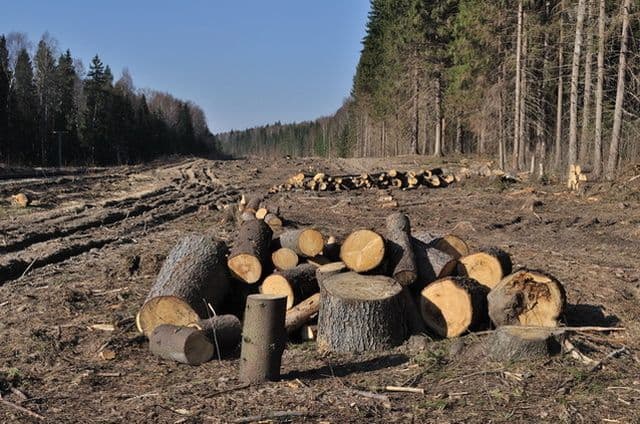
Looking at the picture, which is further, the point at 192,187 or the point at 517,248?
the point at 192,187

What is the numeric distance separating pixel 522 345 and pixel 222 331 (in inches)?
109

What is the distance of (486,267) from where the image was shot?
22.0ft

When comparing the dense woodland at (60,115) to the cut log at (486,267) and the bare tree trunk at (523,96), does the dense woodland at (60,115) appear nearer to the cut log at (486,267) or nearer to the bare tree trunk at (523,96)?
the bare tree trunk at (523,96)

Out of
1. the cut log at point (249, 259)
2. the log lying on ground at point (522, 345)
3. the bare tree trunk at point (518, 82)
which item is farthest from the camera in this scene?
the bare tree trunk at point (518, 82)

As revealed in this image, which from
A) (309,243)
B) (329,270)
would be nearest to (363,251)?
(329,270)

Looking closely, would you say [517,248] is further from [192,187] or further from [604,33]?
[192,187]

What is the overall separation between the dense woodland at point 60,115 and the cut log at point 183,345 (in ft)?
155

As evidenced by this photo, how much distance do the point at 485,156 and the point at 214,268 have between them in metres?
33.4

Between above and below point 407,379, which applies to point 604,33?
above

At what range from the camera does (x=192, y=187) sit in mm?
26812

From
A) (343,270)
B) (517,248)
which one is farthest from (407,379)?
(517,248)

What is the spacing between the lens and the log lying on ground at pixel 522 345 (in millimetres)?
5125

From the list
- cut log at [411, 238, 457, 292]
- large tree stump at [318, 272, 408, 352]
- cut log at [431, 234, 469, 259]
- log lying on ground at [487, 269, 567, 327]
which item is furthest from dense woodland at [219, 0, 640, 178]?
large tree stump at [318, 272, 408, 352]

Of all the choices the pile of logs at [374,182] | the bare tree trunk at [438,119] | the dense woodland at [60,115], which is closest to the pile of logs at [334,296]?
the pile of logs at [374,182]
